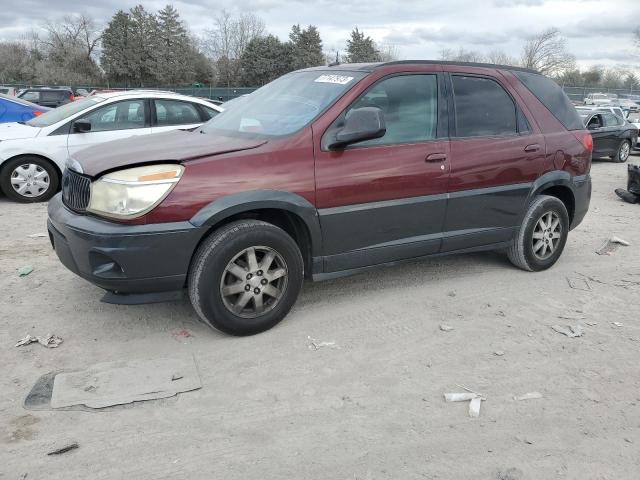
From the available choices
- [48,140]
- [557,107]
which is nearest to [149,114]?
[48,140]

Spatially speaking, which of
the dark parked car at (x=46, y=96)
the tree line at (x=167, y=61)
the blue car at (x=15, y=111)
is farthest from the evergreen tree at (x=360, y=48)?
the blue car at (x=15, y=111)

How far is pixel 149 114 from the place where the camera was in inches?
342

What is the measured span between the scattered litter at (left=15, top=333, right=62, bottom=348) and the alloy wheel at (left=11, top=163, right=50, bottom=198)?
4786 mm

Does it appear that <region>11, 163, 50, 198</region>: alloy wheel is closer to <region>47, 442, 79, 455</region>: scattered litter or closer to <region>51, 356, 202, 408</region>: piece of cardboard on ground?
<region>51, 356, 202, 408</region>: piece of cardboard on ground

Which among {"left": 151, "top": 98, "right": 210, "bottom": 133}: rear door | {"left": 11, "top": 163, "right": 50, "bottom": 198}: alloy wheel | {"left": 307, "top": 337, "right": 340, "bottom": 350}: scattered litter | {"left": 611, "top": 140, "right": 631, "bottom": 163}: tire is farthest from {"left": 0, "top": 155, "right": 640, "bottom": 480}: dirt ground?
{"left": 611, "top": 140, "right": 631, "bottom": 163}: tire

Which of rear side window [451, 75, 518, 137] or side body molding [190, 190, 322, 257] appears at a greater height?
rear side window [451, 75, 518, 137]

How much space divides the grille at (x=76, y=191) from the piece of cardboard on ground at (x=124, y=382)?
1.07 metres

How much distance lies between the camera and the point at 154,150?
3.88m

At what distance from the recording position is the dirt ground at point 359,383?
9.06 feet

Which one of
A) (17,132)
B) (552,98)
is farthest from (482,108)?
(17,132)

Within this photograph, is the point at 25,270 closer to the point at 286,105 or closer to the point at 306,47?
the point at 286,105

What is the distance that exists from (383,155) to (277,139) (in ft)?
2.69

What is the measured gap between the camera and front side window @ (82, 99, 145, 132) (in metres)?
8.34

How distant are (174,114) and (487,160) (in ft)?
18.2
